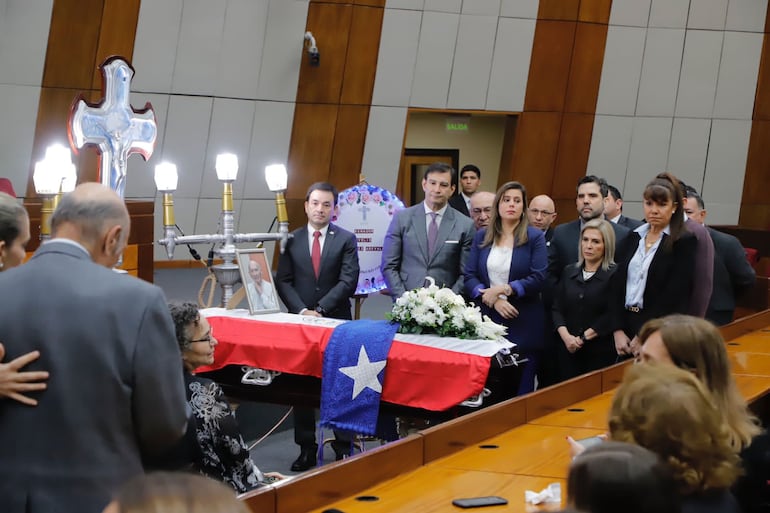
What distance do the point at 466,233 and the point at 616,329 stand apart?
3.35 feet

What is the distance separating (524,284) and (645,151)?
8.72m

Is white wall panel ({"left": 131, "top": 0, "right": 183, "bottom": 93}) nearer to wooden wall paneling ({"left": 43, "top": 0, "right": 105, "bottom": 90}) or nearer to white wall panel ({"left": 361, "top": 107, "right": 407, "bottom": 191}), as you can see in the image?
wooden wall paneling ({"left": 43, "top": 0, "right": 105, "bottom": 90})

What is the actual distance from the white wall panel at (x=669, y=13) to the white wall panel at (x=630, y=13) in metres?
0.09

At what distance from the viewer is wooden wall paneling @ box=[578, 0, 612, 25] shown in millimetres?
12789

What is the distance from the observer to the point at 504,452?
10.2ft


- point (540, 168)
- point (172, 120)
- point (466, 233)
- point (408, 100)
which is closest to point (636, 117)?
point (540, 168)

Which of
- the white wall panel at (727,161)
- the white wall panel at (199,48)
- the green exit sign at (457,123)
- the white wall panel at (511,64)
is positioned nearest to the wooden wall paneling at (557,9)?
the white wall panel at (511,64)

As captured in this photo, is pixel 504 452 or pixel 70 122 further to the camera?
pixel 70 122

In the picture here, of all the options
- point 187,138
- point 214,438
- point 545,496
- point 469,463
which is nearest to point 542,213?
point 469,463

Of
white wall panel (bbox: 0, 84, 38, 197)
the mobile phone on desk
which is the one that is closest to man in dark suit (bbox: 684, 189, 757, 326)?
the mobile phone on desk

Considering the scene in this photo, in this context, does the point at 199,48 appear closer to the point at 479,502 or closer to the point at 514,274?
the point at 514,274

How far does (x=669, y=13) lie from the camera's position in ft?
42.4

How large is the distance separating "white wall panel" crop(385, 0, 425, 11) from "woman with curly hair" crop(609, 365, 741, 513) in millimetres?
10715

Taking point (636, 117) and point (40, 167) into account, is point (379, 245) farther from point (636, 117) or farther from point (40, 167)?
point (636, 117)
